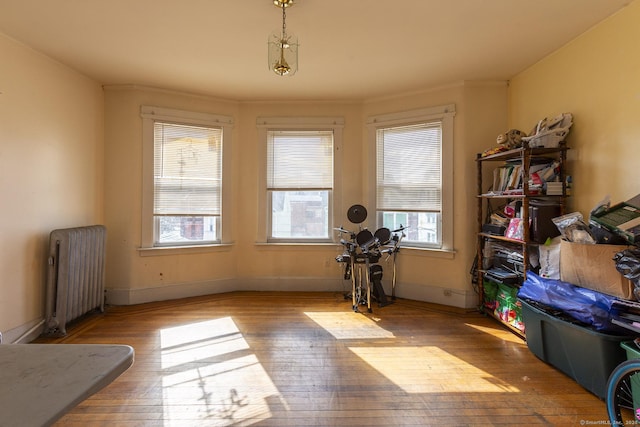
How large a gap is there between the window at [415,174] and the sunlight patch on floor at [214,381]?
7.97 ft

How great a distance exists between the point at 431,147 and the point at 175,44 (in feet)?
9.75

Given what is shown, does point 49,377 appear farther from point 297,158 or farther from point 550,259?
point 297,158

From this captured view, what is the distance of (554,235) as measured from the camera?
2.72m

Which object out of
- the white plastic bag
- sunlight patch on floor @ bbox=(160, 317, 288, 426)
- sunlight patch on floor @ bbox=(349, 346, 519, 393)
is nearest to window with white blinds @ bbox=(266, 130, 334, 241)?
sunlight patch on floor @ bbox=(160, 317, 288, 426)

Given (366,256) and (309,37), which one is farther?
(366,256)

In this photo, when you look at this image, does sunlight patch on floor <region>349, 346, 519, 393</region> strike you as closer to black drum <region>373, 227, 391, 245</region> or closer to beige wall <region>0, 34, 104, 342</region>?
black drum <region>373, 227, 391, 245</region>

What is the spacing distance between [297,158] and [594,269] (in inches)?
130

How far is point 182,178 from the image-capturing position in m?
4.03

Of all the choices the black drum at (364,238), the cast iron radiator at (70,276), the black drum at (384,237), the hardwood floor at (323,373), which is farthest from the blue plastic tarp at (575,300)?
the cast iron radiator at (70,276)

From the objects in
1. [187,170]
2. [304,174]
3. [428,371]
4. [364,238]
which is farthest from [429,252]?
[187,170]

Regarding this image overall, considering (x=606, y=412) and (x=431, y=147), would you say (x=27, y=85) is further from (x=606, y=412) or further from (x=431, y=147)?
(x=606, y=412)

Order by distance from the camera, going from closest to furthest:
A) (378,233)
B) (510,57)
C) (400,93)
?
(510,57)
(378,233)
(400,93)

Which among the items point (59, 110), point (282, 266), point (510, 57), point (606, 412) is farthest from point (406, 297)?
point (59, 110)

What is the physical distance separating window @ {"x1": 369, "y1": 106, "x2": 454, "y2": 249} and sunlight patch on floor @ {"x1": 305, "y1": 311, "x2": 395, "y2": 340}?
50.5 inches
